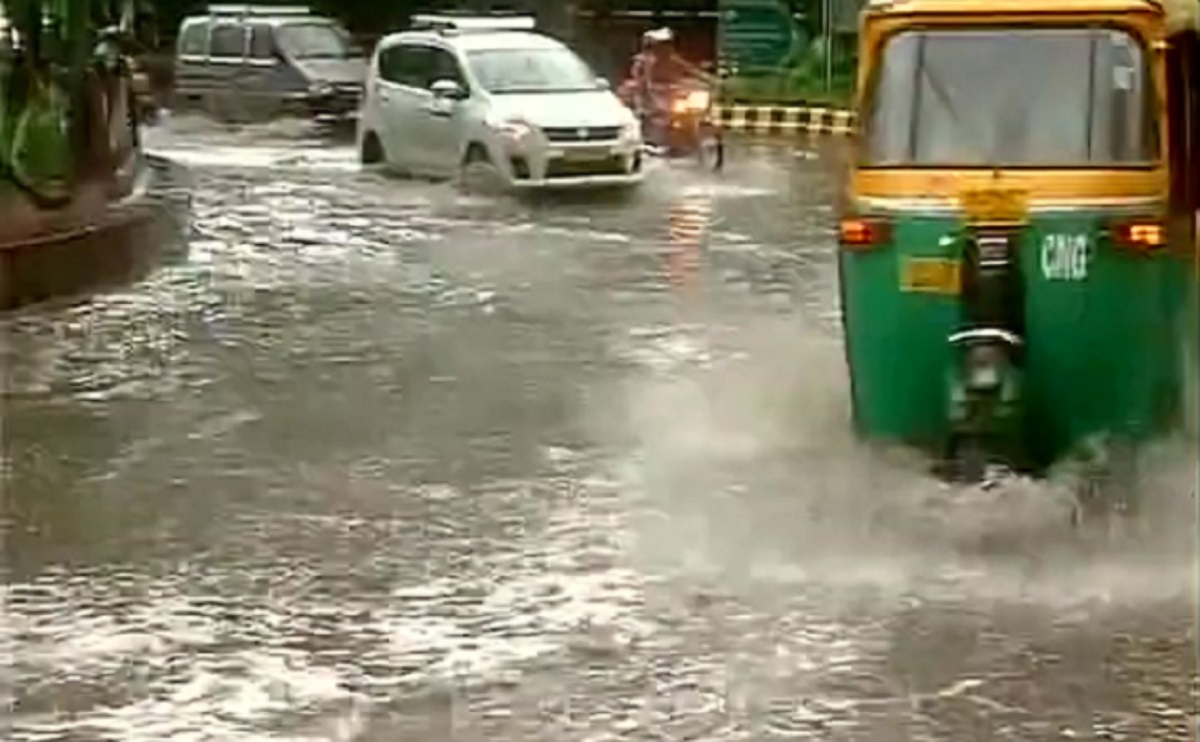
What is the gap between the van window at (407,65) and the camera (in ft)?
88.3

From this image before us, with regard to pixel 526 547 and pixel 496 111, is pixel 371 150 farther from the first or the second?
pixel 526 547

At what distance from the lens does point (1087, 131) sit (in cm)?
1120

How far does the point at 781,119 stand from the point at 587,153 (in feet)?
29.6

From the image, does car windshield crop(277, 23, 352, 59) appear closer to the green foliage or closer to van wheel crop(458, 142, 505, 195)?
the green foliage

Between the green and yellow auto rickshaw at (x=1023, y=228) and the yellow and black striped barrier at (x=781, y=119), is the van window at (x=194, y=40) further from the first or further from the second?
the green and yellow auto rickshaw at (x=1023, y=228)

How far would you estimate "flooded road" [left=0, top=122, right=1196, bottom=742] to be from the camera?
800 centimetres

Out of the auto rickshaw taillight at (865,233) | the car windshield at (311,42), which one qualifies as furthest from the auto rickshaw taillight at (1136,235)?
the car windshield at (311,42)

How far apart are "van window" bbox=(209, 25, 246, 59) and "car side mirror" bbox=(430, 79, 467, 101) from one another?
34.5 ft

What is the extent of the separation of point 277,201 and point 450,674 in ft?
56.4

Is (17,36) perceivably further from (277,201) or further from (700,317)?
(700,317)

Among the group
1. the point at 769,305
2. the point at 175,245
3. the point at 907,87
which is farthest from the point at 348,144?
the point at 907,87

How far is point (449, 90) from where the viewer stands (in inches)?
1022

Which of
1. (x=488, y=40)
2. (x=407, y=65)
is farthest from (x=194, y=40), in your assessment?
(x=488, y=40)

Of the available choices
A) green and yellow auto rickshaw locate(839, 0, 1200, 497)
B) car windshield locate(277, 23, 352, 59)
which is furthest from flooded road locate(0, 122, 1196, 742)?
car windshield locate(277, 23, 352, 59)
